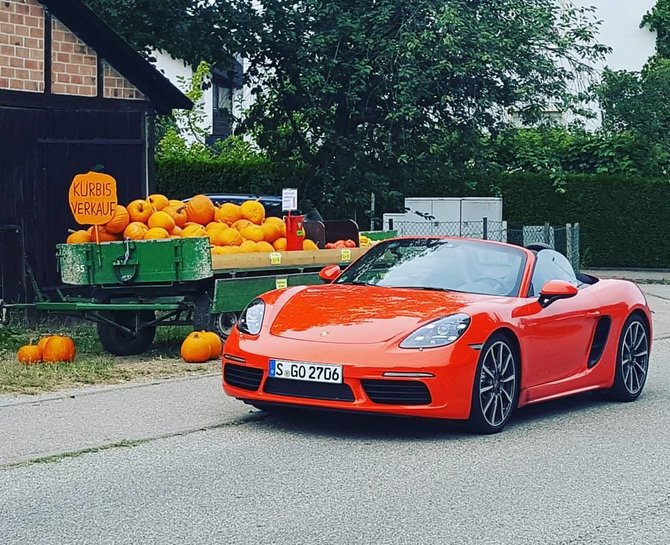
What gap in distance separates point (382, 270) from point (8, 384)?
3.26m

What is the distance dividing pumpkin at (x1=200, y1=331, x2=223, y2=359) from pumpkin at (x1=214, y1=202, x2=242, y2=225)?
193cm

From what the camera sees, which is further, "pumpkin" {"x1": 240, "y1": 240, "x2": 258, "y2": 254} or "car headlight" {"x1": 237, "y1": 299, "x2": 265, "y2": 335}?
"pumpkin" {"x1": 240, "y1": 240, "x2": 258, "y2": 254}

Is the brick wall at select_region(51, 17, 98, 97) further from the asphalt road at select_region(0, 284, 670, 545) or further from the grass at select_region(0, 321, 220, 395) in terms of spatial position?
the asphalt road at select_region(0, 284, 670, 545)

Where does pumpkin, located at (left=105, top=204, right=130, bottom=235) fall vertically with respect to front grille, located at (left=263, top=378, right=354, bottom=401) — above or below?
above

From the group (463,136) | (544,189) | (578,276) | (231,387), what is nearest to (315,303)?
(231,387)

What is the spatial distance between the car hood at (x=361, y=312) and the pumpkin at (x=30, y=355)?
3824 millimetres

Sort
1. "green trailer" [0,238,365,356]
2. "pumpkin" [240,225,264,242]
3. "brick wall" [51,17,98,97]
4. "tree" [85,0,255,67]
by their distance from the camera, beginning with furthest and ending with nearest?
"tree" [85,0,255,67] < "brick wall" [51,17,98,97] < "pumpkin" [240,225,264,242] < "green trailer" [0,238,365,356]

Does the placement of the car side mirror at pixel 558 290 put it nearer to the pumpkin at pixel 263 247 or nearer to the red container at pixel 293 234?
the pumpkin at pixel 263 247

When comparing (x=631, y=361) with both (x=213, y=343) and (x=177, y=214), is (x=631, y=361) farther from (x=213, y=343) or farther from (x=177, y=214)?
(x=177, y=214)

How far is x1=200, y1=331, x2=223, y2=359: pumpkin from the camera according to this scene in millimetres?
13070

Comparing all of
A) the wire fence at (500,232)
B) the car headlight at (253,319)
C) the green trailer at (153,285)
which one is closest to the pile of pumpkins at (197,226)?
the green trailer at (153,285)

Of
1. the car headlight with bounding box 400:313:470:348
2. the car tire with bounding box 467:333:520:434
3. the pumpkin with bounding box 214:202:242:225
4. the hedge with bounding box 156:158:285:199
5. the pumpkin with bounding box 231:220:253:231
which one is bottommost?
the car tire with bounding box 467:333:520:434

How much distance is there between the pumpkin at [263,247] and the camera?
1423 centimetres

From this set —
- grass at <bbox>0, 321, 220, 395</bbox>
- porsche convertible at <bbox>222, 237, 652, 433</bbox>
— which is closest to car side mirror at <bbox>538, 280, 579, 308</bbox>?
porsche convertible at <bbox>222, 237, 652, 433</bbox>
